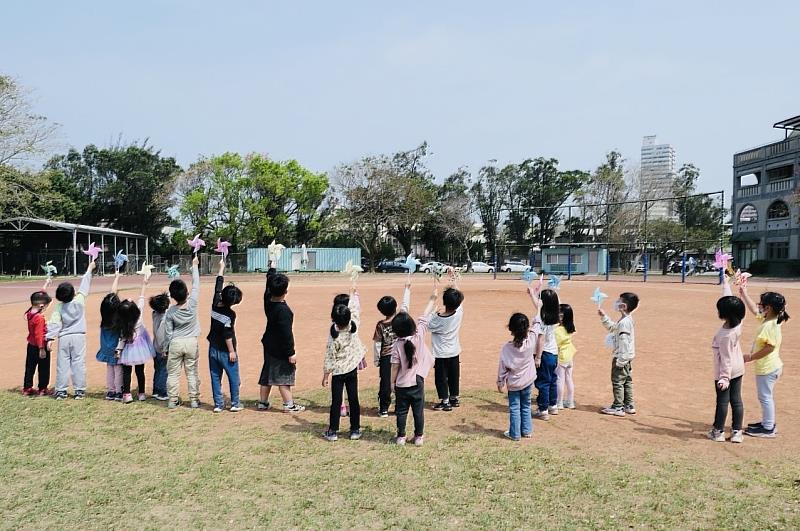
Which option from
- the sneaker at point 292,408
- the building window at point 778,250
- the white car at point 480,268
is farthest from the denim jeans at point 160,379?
the white car at point 480,268

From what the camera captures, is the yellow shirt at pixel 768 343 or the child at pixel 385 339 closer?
the yellow shirt at pixel 768 343

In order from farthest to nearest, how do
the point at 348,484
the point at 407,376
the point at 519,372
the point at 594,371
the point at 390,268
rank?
the point at 390,268, the point at 594,371, the point at 519,372, the point at 407,376, the point at 348,484

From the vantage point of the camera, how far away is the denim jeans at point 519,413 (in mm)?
5410

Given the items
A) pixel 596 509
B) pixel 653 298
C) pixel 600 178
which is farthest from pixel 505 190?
pixel 596 509

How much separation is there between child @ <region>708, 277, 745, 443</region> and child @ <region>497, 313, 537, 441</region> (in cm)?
170

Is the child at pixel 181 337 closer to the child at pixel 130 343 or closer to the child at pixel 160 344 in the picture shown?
the child at pixel 160 344

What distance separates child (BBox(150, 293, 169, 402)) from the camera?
6.64m

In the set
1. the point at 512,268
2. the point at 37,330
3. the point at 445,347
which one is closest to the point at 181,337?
the point at 37,330

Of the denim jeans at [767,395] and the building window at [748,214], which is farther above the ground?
the building window at [748,214]

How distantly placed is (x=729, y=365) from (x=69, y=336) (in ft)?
22.9

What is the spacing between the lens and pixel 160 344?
6723 mm

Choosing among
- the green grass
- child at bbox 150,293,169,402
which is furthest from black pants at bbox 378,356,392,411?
child at bbox 150,293,169,402

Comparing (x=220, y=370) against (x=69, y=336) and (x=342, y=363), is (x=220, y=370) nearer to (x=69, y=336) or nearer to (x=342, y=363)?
(x=342, y=363)

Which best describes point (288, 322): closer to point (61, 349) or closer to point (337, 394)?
point (337, 394)
